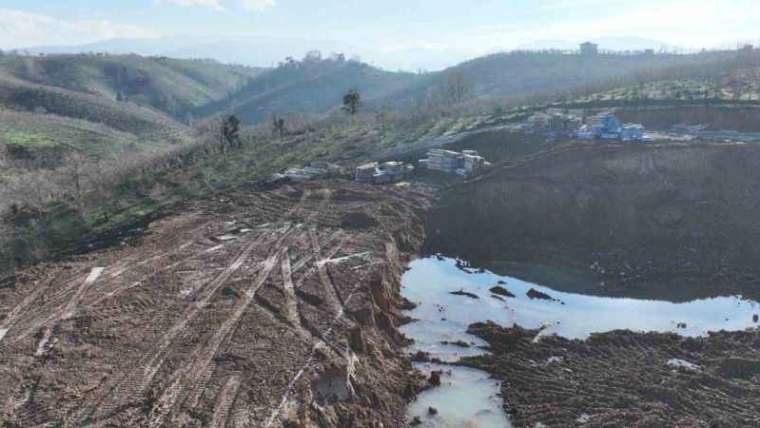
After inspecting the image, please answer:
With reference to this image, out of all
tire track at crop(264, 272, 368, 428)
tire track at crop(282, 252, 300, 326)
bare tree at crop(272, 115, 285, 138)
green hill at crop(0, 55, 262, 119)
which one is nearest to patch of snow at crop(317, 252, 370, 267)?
tire track at crop(282, 252, 300, 326)

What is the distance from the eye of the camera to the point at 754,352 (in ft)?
64.5

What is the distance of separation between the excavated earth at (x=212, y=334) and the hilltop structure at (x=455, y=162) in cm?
1174

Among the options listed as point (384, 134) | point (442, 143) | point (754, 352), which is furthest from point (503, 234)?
point (384, 134)

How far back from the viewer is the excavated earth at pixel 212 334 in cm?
1503

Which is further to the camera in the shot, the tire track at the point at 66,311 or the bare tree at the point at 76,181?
the bare tree at the point at 76,181

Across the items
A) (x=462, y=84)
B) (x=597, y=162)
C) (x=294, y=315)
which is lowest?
(x=294, y=315)

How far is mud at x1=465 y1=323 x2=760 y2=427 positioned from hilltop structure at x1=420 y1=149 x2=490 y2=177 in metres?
18.3

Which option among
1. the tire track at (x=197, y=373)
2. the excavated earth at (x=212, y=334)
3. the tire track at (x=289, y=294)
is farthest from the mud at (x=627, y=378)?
the tire track at (x=197, y=373)

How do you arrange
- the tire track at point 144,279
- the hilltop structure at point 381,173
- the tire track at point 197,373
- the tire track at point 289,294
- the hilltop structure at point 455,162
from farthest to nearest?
the hilltop structure at point 381,173 < the hilltop structure at point 455,162 < the tire track at point 144,279 < the tire track at point 289,294 < the tire track at point 197,373

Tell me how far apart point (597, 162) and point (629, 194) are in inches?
144

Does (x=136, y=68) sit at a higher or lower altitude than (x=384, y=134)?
higher

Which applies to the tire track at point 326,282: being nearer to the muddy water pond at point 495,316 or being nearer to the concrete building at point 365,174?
the muddy water pond at point 495,316

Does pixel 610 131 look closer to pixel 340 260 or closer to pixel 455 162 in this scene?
pixel 455 162

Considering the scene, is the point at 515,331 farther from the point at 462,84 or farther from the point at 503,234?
the point at 462,84
